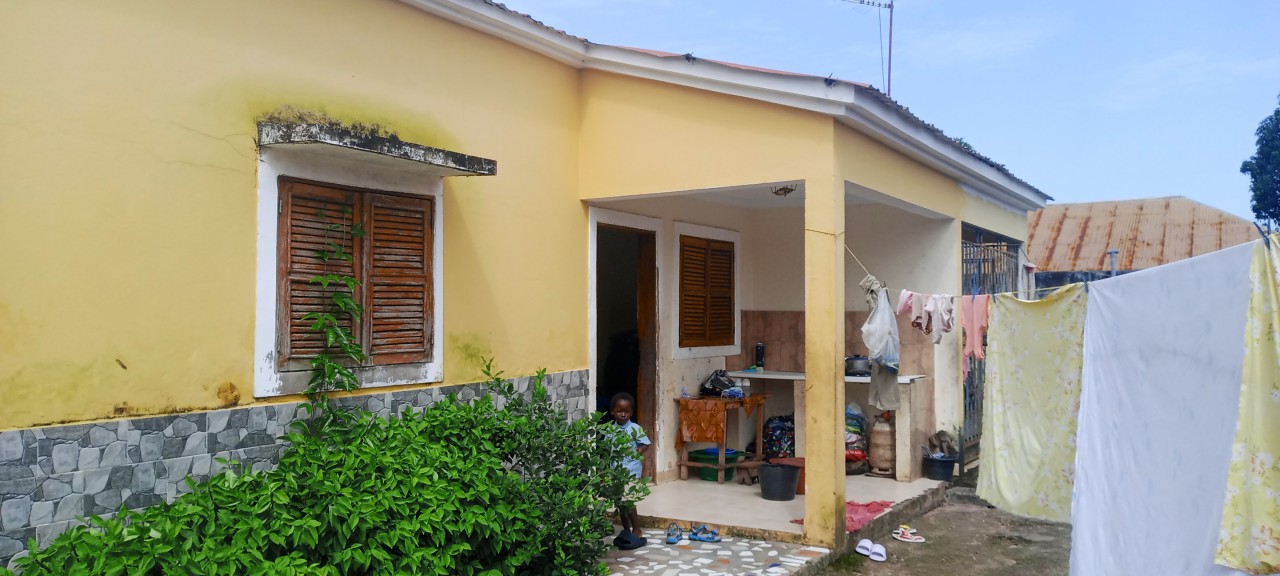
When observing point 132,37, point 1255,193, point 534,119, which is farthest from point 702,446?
point 1255,193

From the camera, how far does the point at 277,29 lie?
17.8ft

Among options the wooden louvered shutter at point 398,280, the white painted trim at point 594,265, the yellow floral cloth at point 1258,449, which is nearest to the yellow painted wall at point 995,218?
the white painted trim at point 594,265

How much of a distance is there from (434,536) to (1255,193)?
23867 millimetres

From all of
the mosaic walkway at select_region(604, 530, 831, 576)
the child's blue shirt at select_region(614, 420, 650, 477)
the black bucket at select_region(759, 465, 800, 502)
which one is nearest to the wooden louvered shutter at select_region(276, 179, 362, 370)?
the child's blue shirt at select_region(614, 420, 650, 477)

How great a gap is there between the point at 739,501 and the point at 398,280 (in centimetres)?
381

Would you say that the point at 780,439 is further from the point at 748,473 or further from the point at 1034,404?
the point at 1034,404

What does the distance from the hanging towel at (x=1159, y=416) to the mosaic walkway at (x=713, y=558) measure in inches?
92.5

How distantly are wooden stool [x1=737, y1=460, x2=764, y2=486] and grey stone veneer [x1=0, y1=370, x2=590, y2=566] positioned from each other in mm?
4713

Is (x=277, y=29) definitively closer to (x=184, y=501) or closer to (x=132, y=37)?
(x=132, y=37)

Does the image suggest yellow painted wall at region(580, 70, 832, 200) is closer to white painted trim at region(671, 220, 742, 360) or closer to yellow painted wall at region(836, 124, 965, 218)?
yellow painted wall at region(836, 124, 965, 218)

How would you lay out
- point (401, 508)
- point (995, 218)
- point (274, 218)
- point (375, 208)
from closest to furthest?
point (401, 508) → point (274, 218) → point (375, 208) → point (995, 218)

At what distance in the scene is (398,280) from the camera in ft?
19.9

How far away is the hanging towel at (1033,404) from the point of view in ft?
18.9

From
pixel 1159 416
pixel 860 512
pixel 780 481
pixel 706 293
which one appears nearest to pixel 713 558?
pixel 780 481
